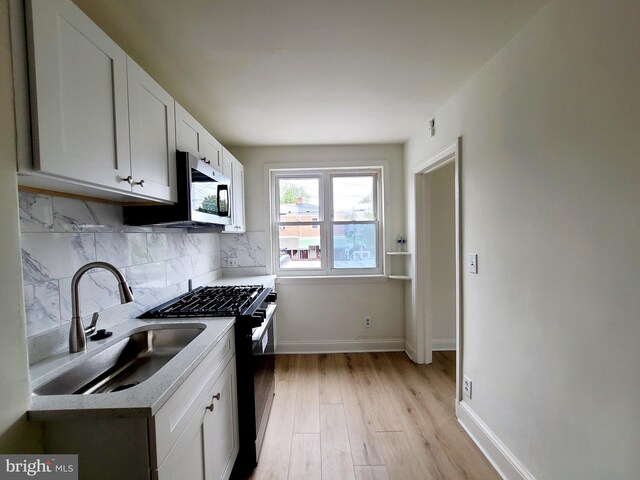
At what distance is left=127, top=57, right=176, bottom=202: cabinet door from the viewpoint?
1209mm

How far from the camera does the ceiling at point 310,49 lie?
4.13 feet

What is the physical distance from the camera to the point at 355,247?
3.39 metres

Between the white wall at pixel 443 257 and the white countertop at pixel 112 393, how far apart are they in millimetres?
2706

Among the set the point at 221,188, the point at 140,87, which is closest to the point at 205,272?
the point at 221,188

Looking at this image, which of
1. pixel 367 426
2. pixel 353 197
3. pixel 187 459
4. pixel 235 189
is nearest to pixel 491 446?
pixel 367 426

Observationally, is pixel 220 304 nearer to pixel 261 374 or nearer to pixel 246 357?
pixel 246 357

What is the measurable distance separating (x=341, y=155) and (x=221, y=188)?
162 cm

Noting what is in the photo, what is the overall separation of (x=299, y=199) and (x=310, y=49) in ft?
6.43

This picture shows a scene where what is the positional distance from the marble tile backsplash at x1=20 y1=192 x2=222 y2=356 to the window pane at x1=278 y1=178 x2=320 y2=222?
1532 millimetres

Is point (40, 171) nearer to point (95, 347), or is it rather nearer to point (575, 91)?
point (95, 347)

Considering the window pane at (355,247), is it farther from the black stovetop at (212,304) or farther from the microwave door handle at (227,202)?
the microwave door handle at (227,202)

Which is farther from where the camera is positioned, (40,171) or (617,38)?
(617,38)

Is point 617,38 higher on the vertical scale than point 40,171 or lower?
higher

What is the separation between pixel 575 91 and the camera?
1126mm
